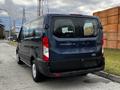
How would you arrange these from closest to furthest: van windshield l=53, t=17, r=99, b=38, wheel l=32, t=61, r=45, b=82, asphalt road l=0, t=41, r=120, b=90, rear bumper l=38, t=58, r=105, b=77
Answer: rear bumper l=38, t=58, r=105, b=77 < van windshield l=53, t=17, r=99, b=38 < asphalt road l=0, t=41, r=120, b=90 < wheel l=32, t=61, r=45, b=82

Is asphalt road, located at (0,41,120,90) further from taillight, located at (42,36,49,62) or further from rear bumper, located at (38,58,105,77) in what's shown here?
taillight, located at (42,36,49,62)

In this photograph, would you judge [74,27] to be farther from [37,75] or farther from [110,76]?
[110,76]

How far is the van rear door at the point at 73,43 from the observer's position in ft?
19.0

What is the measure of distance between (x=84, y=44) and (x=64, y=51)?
65 centimetres

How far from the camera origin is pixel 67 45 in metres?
5.86

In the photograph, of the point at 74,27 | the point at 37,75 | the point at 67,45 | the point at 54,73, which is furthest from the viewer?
the point at 37,75

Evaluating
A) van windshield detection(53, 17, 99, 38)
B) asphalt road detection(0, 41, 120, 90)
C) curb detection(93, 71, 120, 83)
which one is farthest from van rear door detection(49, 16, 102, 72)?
curb detection(93, 71, 120, 83)

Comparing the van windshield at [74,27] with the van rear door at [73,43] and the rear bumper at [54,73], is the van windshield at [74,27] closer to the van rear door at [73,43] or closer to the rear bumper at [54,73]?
the van rear door at [73,43]

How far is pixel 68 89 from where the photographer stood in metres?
5.89

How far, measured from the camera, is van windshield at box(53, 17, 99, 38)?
5902mm

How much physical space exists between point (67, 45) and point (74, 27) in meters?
0.59

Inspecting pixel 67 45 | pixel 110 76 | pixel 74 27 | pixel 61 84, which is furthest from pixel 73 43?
pixel 110 76

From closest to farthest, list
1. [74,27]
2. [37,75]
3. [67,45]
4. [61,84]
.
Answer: [67,45] < [74,27] < [61,84] < [37,75]

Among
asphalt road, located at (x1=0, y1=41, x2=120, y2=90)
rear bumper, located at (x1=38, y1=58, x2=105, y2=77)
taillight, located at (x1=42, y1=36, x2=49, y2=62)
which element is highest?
taillight, located at (x1=42, y1=36, x2=49, y2=62)
